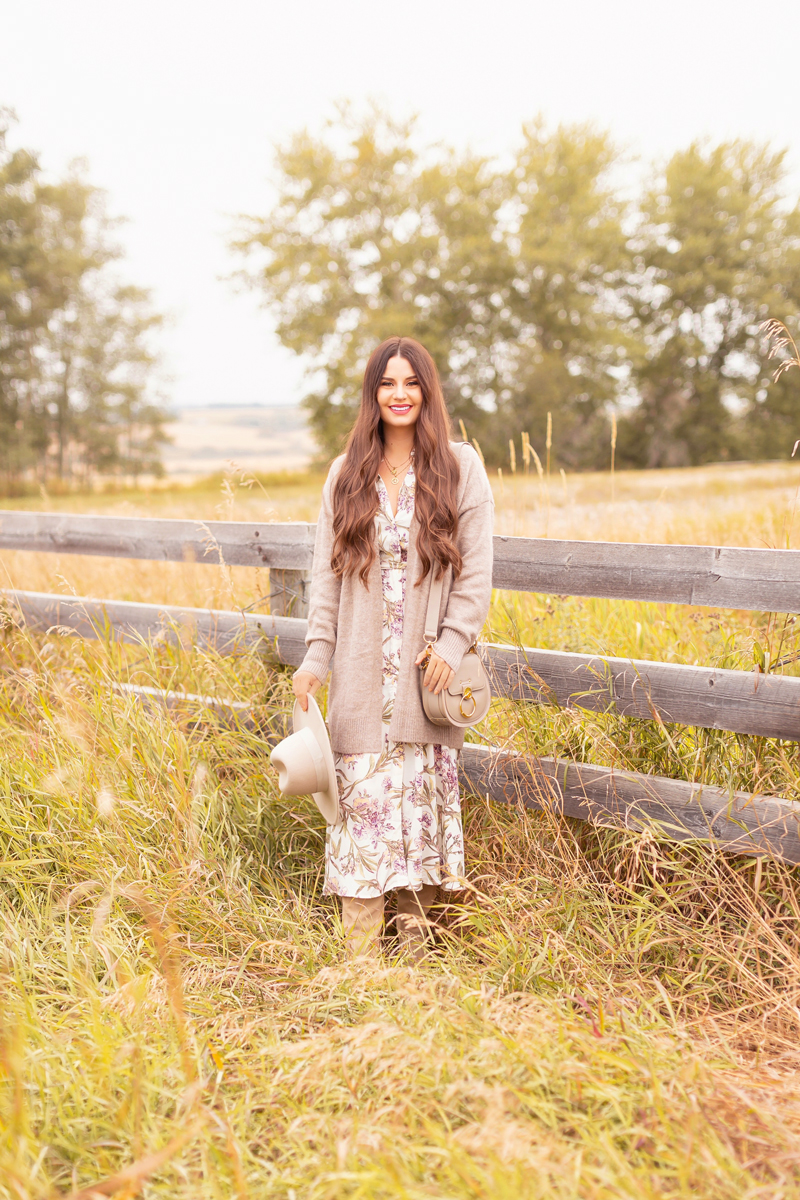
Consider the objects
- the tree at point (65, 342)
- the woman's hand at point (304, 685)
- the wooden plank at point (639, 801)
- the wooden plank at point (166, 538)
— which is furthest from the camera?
the tree at point (65, 342)

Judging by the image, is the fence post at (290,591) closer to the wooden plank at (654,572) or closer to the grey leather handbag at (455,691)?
the wooden plank at (654,572)

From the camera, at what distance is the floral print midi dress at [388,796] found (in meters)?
2.61

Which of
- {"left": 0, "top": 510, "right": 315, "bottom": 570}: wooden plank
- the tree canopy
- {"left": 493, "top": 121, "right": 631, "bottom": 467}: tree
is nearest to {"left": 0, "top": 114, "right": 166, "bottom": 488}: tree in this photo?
the tree canopy

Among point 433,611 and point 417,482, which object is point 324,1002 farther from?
point 417,482

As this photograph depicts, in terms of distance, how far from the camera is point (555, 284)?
30.8m

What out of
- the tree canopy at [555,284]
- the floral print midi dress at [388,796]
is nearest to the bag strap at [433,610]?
the floral print midi dress at [388,796]

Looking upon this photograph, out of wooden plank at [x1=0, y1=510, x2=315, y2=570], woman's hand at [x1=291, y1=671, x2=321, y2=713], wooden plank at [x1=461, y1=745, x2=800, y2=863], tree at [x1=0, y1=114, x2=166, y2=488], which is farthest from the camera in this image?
tree at [x1=0, y1=114, x2=166, y2=488]

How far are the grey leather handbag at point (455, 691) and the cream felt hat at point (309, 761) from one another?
349mm

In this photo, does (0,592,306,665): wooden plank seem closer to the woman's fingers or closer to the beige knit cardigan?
the beige knit cardigan

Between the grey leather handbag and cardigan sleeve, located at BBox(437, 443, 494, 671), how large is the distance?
0.12 ft

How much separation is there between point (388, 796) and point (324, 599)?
692 millimetres

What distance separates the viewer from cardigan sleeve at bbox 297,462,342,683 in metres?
2.66

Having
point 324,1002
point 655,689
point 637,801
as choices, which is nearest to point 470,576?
point 655,689

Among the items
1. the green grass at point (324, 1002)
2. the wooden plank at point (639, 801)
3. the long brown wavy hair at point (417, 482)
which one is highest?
the long brown wavy hair at point (417, 482)
